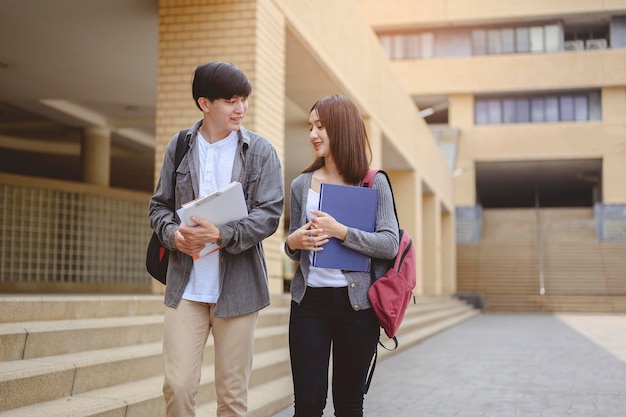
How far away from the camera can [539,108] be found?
39062mm

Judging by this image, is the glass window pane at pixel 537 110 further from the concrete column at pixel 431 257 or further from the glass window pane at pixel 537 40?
the concrete column at pixel 431 257

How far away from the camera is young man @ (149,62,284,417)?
297 cm

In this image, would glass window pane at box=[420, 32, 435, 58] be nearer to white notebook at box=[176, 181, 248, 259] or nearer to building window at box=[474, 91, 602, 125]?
building window at box=[474, 91, 602, 125]

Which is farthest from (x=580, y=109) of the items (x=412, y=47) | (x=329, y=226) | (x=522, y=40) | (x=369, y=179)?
(x=329, y=226)

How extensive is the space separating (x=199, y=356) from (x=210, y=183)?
2.25ft

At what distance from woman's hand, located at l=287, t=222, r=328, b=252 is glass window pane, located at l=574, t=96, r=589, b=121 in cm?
3769

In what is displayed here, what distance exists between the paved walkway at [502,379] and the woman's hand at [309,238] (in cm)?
308

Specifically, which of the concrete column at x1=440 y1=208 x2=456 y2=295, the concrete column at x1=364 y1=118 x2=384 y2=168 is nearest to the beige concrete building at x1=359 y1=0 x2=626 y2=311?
the concrete column at x1=440 y1=208 x2=456 y2=295

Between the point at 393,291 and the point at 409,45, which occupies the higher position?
the point at 409,45

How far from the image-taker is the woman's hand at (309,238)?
10.2 feet

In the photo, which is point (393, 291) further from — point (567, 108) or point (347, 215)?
point (567, 108)

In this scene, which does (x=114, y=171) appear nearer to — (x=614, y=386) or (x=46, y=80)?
(x=46, y=80)

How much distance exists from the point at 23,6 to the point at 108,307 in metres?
4.93

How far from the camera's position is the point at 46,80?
42.2 ft
